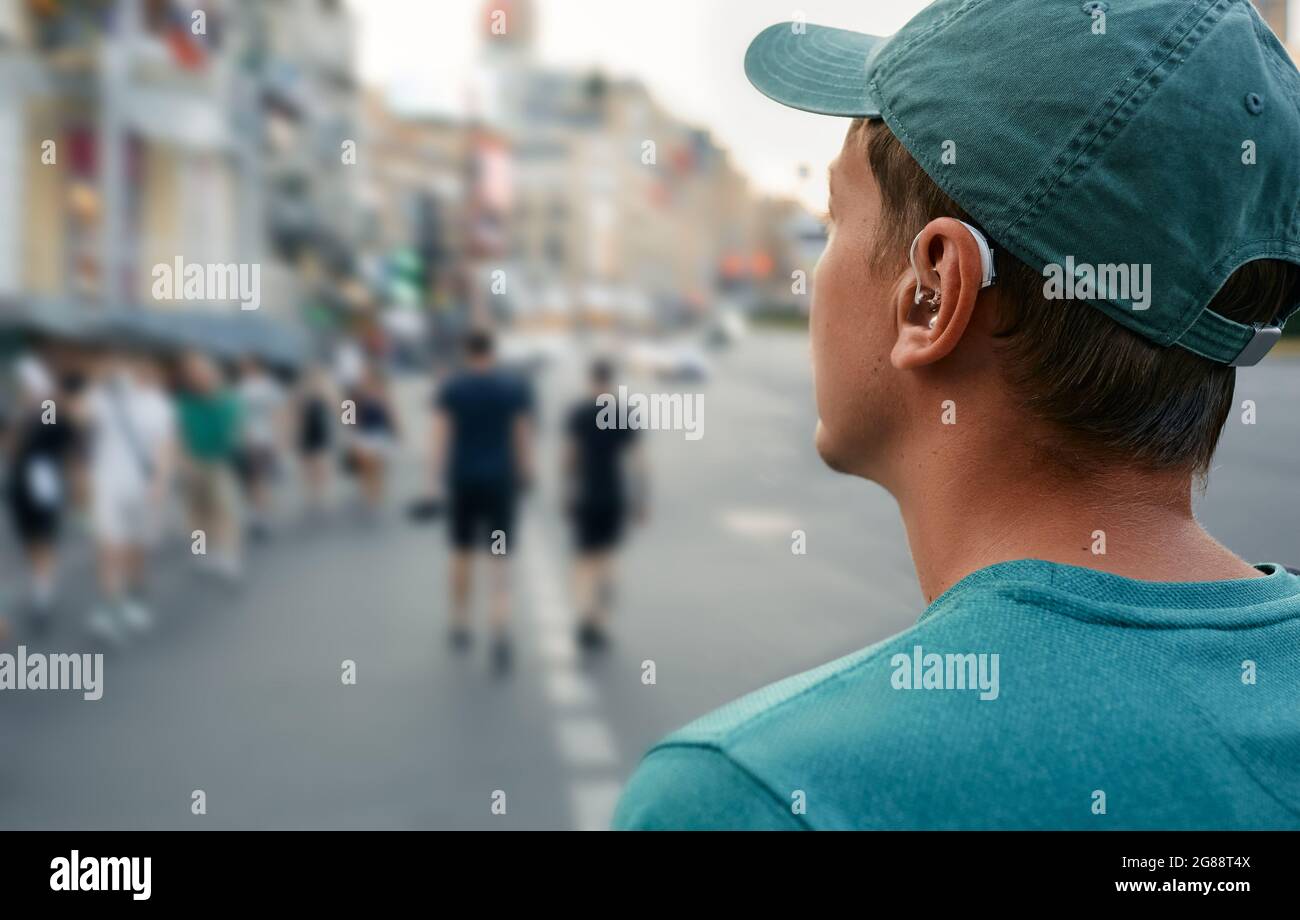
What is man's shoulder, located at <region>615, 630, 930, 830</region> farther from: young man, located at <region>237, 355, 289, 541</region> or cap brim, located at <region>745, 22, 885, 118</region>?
young man, located at <region>237, 355, 289, 541</region>

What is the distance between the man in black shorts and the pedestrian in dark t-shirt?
412mm

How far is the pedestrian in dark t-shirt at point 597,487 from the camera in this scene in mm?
7785

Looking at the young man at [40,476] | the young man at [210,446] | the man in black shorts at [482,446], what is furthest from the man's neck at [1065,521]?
the young man at [210,446]

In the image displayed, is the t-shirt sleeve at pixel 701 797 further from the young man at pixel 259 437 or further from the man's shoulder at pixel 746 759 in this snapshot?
the young man at pixel 259 437

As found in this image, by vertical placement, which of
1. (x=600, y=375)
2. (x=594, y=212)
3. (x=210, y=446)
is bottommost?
(x=210, y=446)

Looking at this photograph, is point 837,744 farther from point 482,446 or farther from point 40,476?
point 40,476

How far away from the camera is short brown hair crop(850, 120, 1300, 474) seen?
89 centimetres

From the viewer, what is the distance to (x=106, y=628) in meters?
8.24

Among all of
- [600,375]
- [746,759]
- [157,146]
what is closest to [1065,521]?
[746,759]

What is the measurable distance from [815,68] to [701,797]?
0.68m

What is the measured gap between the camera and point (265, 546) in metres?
12.7

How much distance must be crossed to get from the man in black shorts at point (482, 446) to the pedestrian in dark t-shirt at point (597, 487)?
412 millimetres
